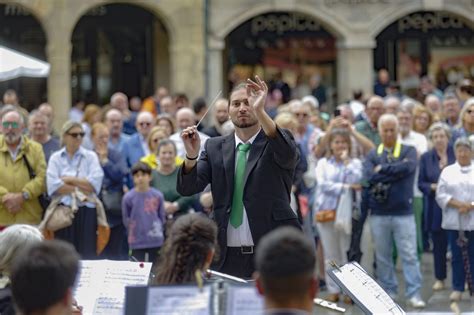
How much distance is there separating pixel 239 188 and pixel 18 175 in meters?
4.83

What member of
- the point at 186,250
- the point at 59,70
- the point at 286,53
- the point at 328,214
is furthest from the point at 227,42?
the point at 186,250

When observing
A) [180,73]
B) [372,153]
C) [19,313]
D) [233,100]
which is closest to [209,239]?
[19,313]

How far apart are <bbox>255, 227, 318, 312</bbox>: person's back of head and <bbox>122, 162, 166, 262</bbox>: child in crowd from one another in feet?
24.6

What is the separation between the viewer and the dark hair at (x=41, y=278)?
515cm

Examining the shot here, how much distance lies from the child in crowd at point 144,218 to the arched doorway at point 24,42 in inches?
547

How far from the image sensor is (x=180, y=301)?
532 cm

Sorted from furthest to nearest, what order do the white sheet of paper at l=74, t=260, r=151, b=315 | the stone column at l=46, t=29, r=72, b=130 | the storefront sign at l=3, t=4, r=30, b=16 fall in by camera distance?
the storefront sign at l=3, t=4, r=30, b=16 → the stone column at l=46, t=29, r=72, b=130 → the white sheet of paper at l=74, t=260, r=151, b=315

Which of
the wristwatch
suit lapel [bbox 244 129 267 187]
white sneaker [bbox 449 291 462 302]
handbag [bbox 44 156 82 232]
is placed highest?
suit lapel [bbox 244 129 267 187]

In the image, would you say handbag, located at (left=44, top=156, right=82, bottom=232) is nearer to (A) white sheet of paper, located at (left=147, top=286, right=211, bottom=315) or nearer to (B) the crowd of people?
(B) the crowd of people

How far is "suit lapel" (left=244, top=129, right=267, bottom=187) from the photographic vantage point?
8164 millimetres

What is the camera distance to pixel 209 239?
6219mm

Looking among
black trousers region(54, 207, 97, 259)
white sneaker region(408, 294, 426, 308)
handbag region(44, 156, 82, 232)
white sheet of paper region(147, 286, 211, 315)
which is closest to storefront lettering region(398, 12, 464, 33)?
white sneaker region(408, 294, 426, 308)

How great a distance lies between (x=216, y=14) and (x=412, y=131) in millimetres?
9489

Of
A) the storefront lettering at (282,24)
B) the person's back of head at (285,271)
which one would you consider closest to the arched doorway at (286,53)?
the storefront lettering at (282,24)
